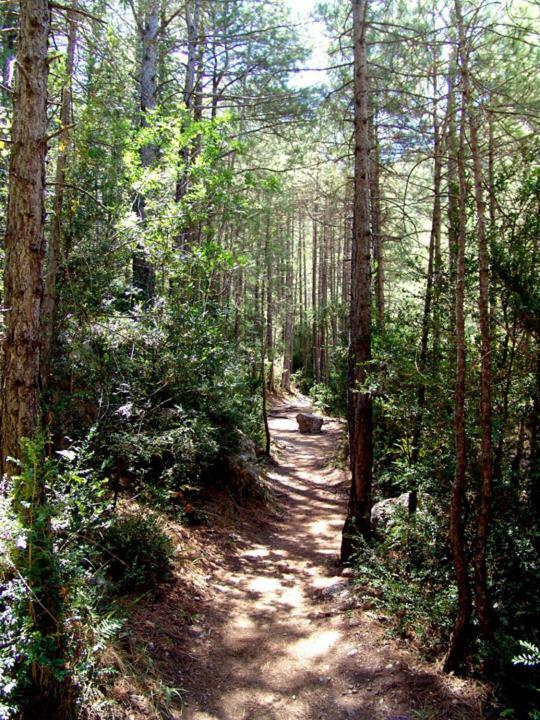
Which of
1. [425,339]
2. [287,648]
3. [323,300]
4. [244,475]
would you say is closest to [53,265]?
[425,339]

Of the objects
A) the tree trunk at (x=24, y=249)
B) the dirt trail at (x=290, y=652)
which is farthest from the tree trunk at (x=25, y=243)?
the dirt trail at (x=290, y=652)

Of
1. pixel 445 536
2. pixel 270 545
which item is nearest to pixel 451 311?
pixel 445 536

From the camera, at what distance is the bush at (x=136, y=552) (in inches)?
198

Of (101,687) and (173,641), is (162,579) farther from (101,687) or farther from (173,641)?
(101,687)

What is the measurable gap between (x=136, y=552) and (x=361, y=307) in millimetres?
4046

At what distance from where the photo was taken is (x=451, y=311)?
4.96 metres

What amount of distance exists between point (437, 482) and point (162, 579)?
313cm

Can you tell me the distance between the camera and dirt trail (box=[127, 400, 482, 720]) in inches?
144

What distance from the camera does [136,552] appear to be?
5.25 meters

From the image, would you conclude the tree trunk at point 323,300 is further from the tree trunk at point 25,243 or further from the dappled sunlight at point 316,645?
the tree trunk at point 25,243

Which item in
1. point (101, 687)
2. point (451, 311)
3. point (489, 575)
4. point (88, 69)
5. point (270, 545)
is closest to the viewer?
point (101, 687)

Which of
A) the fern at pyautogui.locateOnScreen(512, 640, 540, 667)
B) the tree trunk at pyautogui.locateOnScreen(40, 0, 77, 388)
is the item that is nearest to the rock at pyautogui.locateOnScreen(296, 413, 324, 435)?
the tree trunk at pyautogui.locateOnScreen(40, 0, 77, 388)

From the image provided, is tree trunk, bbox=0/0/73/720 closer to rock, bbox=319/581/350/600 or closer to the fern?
the fern

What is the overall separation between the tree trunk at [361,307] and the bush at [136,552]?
2.42 metres
